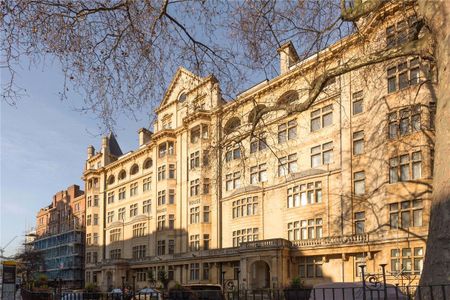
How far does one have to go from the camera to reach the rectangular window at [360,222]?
34094mm

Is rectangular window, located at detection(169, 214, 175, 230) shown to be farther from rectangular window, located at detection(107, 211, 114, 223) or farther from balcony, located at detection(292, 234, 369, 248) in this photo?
balcony, located at detection(292, 234, 369, 248)

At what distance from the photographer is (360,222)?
3441 cm

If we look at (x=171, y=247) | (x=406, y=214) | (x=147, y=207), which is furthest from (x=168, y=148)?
(x=406, y=214)

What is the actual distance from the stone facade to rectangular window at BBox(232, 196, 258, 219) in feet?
132

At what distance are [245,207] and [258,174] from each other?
3.19 m

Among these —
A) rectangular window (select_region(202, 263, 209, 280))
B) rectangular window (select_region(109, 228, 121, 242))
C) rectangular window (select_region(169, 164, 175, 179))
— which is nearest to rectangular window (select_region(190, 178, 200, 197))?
rectangular window (select_region(169, 164, 175, 179))

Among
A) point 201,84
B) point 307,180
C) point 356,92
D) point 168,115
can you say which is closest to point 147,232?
point 168,115

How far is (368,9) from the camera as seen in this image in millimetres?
8820

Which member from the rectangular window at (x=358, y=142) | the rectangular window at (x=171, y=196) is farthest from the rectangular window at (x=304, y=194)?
the rectangular window at (x=171, y=196)

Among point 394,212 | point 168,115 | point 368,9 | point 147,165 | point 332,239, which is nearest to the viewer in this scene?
point 368,9

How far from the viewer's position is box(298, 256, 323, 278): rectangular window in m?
36.4

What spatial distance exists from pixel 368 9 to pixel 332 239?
91.7 ft

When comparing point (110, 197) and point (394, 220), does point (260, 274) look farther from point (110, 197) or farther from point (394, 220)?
point (110, 197)

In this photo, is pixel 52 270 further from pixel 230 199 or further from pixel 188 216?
pixel 230 199
